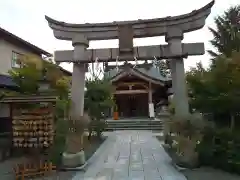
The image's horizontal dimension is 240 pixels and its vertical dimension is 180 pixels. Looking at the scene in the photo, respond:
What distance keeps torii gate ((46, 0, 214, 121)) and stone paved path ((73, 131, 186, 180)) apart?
199 centimetres

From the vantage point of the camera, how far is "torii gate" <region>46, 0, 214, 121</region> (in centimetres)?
934

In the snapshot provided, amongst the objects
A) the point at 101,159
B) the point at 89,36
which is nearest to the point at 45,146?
the point at 101,159

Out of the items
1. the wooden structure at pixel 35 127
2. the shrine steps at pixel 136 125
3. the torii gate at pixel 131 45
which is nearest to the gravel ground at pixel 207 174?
the torii gate at pixel 131 45

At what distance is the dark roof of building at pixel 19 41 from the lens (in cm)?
1384

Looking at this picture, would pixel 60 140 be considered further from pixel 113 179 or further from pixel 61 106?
pixel 113 179

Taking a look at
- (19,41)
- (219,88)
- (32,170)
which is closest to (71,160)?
(32,170)

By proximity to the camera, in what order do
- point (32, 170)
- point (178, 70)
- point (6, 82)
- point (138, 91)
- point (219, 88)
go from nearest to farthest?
1. point (32, 170)
2. point (219, 88)
3. point (178, 70)
4. point (6, 82)
5. point (138, 91)

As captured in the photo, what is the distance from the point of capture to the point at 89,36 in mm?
9875

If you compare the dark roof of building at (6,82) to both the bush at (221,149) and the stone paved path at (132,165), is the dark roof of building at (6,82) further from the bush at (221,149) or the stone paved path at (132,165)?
the bush at (221,149)

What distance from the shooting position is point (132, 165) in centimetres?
884

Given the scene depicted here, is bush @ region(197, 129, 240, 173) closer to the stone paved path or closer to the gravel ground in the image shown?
the gravel ground

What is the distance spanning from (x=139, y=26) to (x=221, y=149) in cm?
524

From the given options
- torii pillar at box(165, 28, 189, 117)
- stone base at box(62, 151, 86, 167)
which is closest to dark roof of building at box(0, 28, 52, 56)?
stone base at box(62, 151, 86, 167)

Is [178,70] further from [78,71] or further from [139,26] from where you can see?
[78,71]
